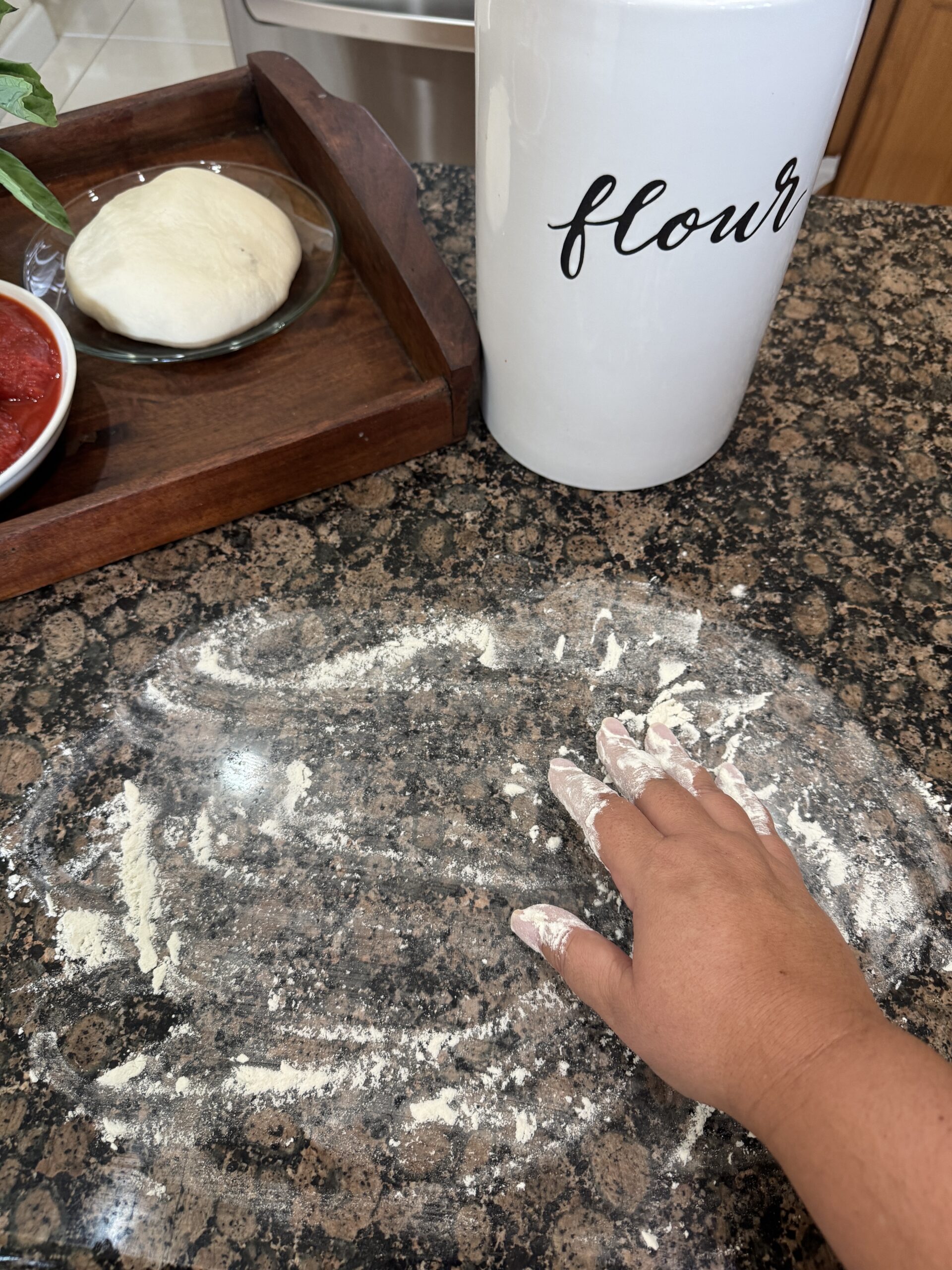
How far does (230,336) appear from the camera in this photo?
65 cm

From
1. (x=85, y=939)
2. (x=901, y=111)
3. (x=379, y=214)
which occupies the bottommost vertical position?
(x=901, y=111)

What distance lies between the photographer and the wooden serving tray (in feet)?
1.82

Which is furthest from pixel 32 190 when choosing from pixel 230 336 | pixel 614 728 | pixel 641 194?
pixel 614 728

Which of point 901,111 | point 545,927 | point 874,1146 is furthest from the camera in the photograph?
point 901,111

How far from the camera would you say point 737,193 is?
1.34 feet

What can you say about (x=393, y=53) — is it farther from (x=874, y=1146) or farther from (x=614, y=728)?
(x=874, y=1146)

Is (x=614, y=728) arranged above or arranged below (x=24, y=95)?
below

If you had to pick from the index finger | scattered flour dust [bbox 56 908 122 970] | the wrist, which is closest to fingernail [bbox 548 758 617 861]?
the index finger

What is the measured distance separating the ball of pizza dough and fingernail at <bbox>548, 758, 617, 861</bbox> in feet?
1.37

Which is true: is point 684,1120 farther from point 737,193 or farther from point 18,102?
point 18,102

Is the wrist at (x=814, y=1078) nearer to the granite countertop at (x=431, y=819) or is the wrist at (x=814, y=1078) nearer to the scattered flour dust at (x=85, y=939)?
the granite countertop at (x=431, y=819)

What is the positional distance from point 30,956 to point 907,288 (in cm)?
81

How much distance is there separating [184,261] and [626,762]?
0.50 metres

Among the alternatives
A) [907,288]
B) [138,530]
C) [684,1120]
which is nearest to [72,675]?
[138,530]
